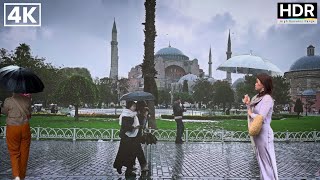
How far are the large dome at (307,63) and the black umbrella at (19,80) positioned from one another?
7.87 meters

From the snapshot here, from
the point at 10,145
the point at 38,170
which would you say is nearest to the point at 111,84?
the point at 38,170

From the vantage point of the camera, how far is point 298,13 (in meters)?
9.20

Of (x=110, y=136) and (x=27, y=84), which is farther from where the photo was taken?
(x=110, y=136)

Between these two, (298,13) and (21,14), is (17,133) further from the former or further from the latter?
(298,13)

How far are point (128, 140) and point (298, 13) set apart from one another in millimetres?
5570

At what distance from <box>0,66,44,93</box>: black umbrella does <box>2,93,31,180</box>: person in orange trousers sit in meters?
0.17

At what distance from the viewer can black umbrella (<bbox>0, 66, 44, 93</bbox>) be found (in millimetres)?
5773

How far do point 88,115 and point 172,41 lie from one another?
230 inches

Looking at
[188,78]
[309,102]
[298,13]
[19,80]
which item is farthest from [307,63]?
[188,78]

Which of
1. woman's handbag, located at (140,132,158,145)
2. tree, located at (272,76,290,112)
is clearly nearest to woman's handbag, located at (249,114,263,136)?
woman's handbag, located at (140,132,158,145)

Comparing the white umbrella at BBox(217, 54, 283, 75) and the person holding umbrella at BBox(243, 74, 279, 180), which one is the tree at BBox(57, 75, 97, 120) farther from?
the person holding umbrella at BBox(243, 74, 279, 180)

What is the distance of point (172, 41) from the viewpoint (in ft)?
37.2

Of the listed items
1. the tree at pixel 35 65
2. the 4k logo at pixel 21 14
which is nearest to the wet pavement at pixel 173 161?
the tree at pixel 35 65

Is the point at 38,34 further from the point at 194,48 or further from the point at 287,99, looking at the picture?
the point at 287,99
